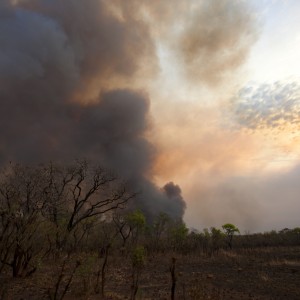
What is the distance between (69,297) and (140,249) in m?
4.26

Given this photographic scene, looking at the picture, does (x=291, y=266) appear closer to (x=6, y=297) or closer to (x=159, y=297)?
(x=159, y=297)

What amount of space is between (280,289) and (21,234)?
16.3 meters

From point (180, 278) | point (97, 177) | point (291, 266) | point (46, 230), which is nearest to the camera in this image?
point (46, 230)

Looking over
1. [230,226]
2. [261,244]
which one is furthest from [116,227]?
[261,244]

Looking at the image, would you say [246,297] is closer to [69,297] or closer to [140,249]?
[140,249]

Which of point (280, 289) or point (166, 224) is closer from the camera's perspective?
point (280, 289)

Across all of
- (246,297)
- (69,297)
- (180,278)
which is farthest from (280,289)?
(69,297)

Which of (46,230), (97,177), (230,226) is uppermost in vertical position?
(230,226)

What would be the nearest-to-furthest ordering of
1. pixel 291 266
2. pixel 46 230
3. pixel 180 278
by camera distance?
pixel 46 230, pixel 180 278, pixel 291 266

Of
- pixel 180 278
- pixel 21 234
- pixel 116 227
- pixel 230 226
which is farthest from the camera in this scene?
pixel 230 226

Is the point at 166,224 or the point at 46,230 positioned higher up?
the point at 166,224

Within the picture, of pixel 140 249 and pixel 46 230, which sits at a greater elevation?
pixel 46 230

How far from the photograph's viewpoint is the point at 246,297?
17.3 metres

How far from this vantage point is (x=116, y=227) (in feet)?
176
